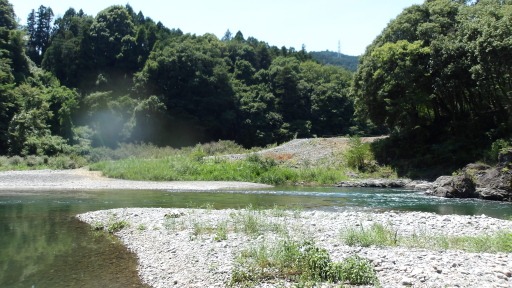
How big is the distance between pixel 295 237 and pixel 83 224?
27.9 feet

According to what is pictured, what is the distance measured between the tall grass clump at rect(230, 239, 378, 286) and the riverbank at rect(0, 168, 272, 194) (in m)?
19.4

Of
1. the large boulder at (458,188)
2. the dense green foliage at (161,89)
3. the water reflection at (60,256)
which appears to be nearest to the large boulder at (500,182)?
the large boulder at (458,188)

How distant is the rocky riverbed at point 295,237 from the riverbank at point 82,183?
12.3m

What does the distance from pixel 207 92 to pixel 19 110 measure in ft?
102

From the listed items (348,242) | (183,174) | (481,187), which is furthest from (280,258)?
(183,174)

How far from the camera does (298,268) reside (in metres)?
8.30

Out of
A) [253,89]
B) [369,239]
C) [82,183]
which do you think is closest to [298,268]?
[369,239]

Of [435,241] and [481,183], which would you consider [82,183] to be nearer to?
[435,241]

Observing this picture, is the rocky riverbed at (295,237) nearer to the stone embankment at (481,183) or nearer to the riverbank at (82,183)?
the stone embankment at (481,183)

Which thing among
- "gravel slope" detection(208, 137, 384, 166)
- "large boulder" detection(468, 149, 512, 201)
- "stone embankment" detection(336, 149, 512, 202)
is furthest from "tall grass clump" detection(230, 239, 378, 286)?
"gravel slope" detection(208, 137, 384, 166)

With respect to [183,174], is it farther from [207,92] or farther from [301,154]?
[207,92]

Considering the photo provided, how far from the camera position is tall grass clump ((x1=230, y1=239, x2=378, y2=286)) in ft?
25.4

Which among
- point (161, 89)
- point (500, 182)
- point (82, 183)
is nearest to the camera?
point (500, 182)

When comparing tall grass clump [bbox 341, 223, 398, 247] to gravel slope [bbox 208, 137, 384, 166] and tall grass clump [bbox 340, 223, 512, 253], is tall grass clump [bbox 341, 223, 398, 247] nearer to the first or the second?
tall grass clump [bbox 340, 223, 512, 253]
